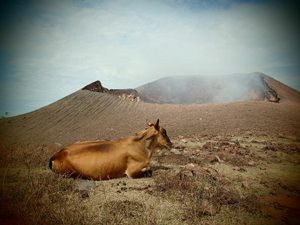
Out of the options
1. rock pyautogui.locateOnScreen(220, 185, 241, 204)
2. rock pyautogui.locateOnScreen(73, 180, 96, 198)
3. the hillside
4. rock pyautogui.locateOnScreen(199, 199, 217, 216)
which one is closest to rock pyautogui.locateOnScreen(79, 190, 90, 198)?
rock pyautogui.locateOnScreen(73, 180, 96, 198)

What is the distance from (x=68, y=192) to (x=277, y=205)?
387cm

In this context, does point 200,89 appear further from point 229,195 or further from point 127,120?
point 229,195

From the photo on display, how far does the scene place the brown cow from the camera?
4188 mm

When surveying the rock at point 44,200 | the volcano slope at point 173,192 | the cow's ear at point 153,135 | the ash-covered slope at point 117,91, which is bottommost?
the volcano slope at point 173,192

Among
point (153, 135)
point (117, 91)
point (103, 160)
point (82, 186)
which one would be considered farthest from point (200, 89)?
point (82, 186)

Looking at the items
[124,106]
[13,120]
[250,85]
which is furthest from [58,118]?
[250,85]

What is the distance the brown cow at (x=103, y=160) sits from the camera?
13.7ft

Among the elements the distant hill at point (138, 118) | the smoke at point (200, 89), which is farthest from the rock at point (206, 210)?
the smoke at point (200, 89)

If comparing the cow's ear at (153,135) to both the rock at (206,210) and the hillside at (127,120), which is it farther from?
the hillside at (127,120)

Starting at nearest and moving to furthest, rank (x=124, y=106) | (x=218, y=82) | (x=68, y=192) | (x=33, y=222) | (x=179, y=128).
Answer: (x=33, y=222)
(x=68, y=192)
(x=179, y=128)
(x=124, y=106)
(x=218, y=82)

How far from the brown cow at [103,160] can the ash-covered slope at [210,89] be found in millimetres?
36947

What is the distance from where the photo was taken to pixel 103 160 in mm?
4285

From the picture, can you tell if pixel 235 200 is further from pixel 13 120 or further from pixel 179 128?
pixel 13 120

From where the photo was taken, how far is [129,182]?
4.26m
